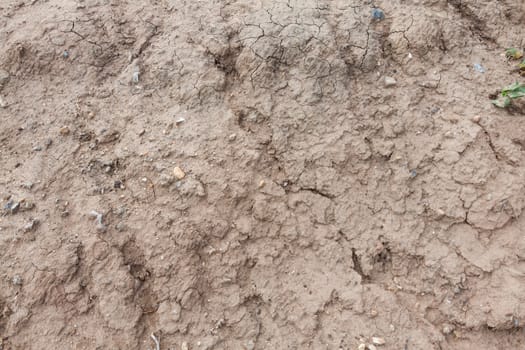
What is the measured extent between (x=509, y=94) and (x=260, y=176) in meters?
1.54

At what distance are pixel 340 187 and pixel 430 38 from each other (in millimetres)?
1144

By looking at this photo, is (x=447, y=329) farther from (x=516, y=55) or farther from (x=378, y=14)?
(x=378, y=14)

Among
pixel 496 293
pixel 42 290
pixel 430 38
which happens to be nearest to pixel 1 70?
pixel 42 290

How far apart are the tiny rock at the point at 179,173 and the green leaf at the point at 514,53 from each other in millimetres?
2154

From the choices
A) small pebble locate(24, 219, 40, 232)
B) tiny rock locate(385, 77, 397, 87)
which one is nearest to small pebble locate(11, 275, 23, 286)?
small pebble locate(24, 219, 40, 232)

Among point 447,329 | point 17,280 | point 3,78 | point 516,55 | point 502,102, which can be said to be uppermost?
point 3,78

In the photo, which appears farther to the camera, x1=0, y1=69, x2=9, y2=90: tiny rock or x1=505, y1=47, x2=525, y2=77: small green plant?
x1=505, y1=47, x2=525, y2=77: small green plant

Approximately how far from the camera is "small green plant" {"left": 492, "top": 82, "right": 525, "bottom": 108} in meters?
2.38

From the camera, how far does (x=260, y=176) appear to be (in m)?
2.19

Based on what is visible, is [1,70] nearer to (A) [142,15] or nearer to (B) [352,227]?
(A) [142,15]

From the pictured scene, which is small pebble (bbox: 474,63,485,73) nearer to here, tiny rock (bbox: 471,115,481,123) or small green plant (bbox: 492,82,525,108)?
small green plant (bbox: 492,82,525,108)

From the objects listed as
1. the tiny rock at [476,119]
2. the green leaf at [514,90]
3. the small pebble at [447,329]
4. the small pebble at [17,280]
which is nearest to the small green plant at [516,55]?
the green leaf at [514,90]

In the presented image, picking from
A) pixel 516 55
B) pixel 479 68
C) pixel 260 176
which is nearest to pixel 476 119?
pixel 479 68

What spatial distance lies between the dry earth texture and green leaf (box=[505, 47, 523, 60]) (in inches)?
3.2
